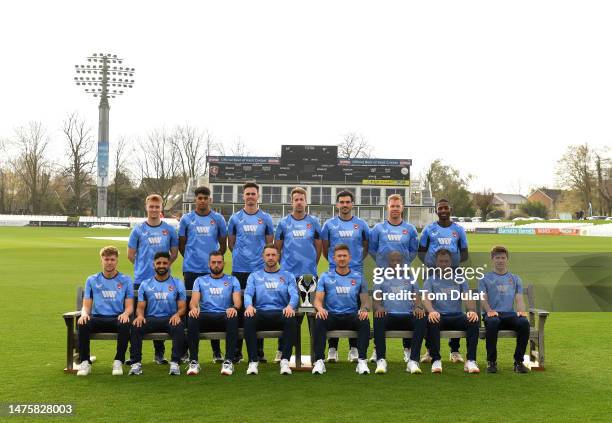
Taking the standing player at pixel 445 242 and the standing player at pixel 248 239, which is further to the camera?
the standing player at pixel 248 239

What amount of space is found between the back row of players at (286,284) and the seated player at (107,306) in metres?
0.01

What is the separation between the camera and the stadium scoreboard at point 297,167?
71938mm

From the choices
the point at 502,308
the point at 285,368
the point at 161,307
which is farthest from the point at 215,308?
the point at 502,308

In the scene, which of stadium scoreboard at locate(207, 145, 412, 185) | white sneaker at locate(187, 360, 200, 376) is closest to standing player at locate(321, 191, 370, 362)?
white sneaker at locate(187, 360, 200, 376)

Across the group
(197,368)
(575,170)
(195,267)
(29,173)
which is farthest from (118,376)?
(575,170)

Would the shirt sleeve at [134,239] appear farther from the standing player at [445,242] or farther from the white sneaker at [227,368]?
the standing player at [445,242]

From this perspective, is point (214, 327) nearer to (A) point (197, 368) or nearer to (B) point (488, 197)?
(A) point (197, 368)

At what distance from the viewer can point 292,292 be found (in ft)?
23.9

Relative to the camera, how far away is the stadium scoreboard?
2832 inches

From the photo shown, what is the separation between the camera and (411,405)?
18.9 ft

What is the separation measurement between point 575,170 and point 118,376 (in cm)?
9010

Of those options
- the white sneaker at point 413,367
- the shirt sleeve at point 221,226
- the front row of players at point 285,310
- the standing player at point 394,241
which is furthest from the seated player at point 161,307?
the white sneaker at point 413,367

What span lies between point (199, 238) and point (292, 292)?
1368 mm

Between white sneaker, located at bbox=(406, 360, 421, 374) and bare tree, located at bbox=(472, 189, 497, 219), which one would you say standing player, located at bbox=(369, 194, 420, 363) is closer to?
white sneaker, located at bbox=(406, 360, 421, 374)
